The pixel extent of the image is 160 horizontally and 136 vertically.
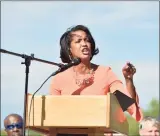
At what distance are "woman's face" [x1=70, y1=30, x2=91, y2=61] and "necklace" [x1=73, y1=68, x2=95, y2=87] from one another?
0.14 meters

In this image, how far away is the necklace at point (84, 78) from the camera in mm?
5070

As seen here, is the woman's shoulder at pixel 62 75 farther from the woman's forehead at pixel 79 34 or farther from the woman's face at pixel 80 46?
the woman's forehead at pixel 79 34

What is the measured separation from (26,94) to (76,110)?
1.47 ft

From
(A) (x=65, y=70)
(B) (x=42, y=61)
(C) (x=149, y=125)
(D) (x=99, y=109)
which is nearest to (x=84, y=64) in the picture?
(A) (x=65, y=70)

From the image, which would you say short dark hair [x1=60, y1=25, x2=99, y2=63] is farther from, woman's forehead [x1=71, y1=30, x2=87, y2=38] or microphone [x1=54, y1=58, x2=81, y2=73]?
microphone [x1=54, y1=58, x2=81, y2=73]

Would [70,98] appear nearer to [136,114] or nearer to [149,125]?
[136,114]

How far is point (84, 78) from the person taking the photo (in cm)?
511

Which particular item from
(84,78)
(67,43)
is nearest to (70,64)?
(84,78)

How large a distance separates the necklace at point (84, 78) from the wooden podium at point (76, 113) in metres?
0.51

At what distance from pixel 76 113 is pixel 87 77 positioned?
2.45 ft

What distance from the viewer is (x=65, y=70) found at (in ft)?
17.2

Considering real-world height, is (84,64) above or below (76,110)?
above

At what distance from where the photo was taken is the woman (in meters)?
5.02

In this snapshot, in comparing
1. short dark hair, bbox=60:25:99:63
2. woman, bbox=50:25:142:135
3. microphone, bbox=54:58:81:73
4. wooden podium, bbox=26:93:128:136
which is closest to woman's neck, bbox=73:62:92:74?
woman, bbox=50:25:142:135
